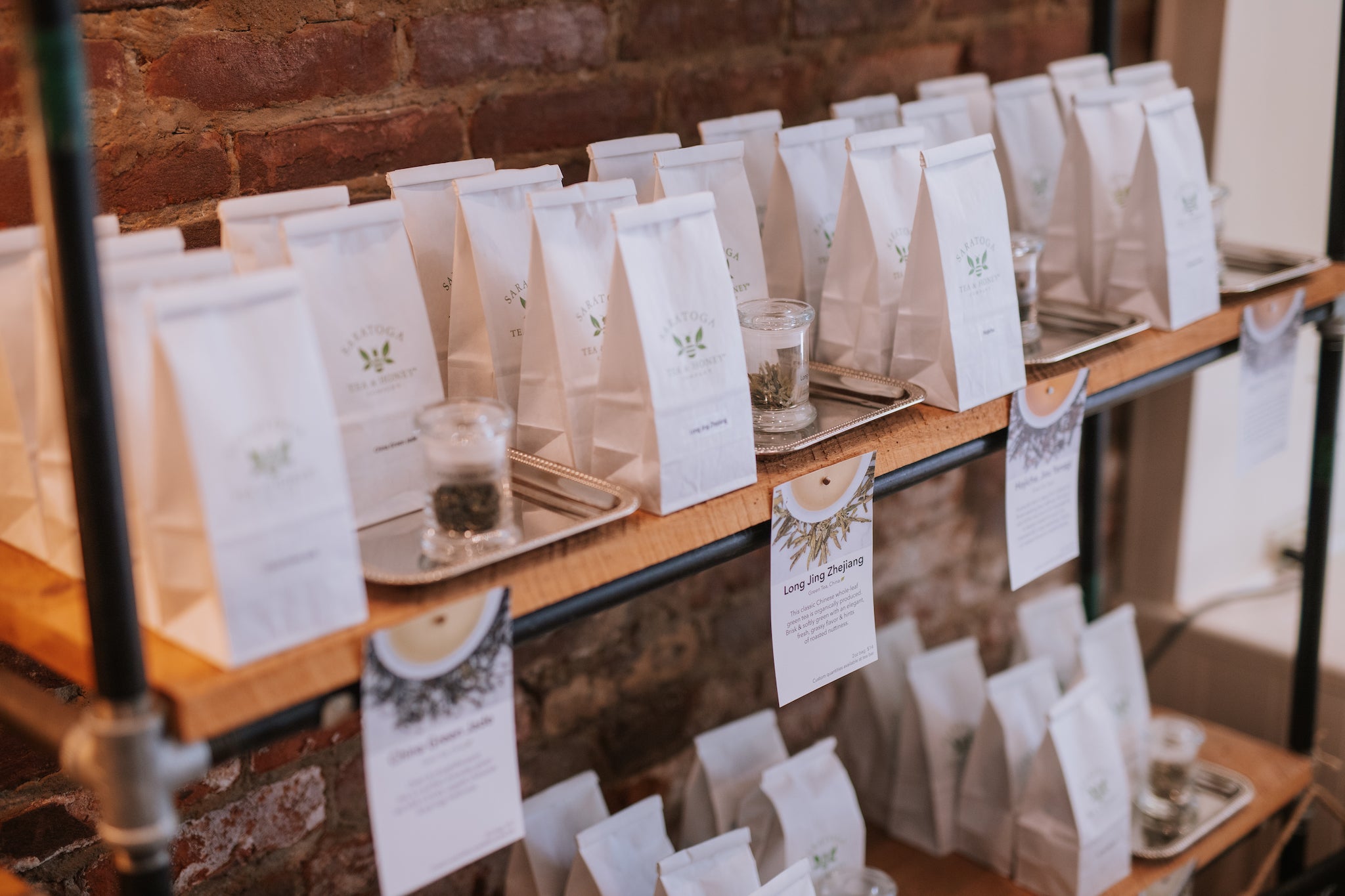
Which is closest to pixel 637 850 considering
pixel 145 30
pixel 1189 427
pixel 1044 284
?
pixel 1044 284

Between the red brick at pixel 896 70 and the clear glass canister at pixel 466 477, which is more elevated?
the red brick at pixel 896 70

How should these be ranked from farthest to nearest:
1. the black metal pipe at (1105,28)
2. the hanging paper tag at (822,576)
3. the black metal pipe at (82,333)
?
the black metal pipe at (1105,28), the hanging paper tag at (822,576), the black metal pipe at (82,333)

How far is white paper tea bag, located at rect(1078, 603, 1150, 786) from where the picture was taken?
174cm

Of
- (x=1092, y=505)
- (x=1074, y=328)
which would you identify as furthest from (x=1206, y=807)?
(x=1074, y=328)

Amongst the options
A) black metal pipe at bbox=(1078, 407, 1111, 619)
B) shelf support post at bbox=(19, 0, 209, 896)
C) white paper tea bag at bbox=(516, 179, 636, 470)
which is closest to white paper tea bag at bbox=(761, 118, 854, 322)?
white paper tea bag at bbox=(516, 179, 636, 470)

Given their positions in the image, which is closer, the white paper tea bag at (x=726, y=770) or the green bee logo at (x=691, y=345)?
the green bee logo at (x=691, y=345)

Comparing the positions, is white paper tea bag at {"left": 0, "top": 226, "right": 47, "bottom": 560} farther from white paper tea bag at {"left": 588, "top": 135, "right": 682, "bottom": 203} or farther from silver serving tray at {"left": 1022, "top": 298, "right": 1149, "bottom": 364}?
silver serving tray at {"left": 1022, "top": 298, "right": 1149, "bottom": 364}

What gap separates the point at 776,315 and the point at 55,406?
1.83ft

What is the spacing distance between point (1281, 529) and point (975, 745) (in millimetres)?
1121

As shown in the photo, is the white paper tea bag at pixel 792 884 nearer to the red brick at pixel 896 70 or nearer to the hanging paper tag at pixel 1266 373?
the hanging paper tag at pixel 1266 373

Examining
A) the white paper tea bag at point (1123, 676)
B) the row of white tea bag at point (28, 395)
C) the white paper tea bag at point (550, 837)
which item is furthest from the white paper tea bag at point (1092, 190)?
the row of white tea bag at point (28, 395)

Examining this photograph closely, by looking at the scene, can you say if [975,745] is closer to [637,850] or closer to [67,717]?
[637,850]

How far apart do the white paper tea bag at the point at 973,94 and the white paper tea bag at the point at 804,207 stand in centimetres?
27

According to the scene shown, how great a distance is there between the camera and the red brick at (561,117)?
4.37 ft
